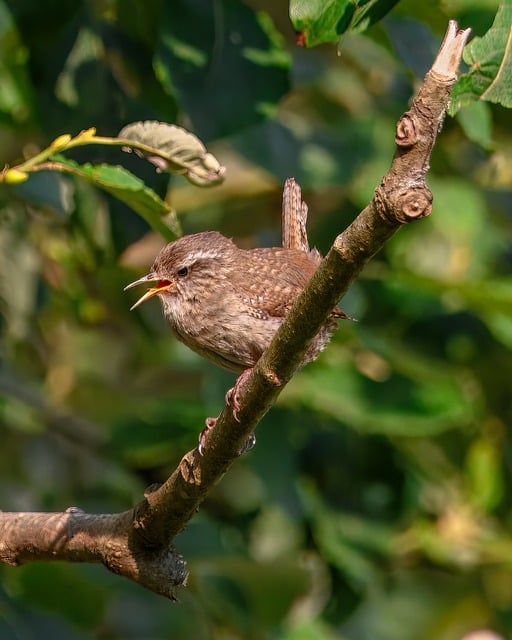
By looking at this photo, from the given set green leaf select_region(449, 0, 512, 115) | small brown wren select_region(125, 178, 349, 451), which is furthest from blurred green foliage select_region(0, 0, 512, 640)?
green leaf select_region(449, 0, 512, 115)

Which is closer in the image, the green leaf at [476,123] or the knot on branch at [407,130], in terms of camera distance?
the knot on branch at [407,130]

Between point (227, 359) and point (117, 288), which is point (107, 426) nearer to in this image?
point (117, 288)

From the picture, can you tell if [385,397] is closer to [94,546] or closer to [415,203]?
[94,546]

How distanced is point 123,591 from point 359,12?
2784 mm

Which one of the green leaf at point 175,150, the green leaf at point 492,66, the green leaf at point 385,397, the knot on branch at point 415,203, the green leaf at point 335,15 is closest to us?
the knot on branch at point 415,203

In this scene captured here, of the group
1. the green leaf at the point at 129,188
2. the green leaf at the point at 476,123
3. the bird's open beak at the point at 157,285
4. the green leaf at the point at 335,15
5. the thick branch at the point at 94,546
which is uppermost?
the green leaf at the point at 476,123

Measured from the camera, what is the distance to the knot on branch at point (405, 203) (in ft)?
7.08

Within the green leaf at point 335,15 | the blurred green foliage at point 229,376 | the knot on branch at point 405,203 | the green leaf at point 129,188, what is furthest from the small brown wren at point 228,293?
the knot on branch at point 405,203

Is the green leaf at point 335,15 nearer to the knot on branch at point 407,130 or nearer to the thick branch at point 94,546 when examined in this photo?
the knot on branch at point 407,130

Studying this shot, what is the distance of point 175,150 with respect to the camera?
3414 millimetres

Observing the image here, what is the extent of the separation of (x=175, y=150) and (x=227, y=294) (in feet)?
2.57

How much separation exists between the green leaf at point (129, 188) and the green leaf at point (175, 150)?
0.14 m

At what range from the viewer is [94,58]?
4.19 meters

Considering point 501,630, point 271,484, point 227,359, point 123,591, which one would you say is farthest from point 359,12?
point 501,630
